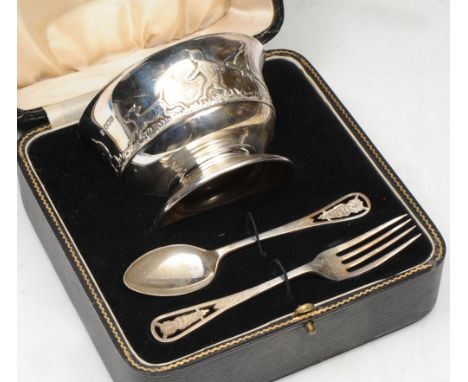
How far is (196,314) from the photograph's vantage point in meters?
2.03

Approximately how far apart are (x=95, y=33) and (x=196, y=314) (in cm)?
72

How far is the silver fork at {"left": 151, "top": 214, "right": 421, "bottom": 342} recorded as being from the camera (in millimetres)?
2012

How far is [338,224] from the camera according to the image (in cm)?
218

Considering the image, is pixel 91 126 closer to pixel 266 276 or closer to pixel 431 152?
pixel 266 276

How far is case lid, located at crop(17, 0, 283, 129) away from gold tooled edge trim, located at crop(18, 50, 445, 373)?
0.39 ft

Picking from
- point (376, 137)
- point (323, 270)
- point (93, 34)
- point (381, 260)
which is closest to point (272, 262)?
point (323, 270)

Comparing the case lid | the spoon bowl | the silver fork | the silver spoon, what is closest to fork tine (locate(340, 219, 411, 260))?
the silver fork

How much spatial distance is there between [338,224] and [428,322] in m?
0.25

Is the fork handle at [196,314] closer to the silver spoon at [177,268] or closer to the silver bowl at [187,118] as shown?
the silver spoon at [177,268]

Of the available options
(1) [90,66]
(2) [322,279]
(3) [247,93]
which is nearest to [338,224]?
(2) [322,279]

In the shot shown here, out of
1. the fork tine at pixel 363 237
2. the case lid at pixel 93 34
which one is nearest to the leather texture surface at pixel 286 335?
the fork tine at pixel 363 237

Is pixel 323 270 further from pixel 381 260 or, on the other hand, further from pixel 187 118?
pixel 187 118

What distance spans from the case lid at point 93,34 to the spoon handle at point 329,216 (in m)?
0.42

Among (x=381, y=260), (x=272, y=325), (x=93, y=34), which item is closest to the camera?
(x=272, y=325)
